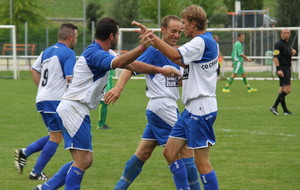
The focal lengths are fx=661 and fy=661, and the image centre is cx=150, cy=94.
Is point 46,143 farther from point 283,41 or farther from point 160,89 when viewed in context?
point 283,41

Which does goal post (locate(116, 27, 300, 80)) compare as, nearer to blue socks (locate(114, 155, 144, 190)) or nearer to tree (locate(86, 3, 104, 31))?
blue socks (locate(114, 155, 144, 190))

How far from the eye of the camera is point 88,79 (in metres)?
6.70

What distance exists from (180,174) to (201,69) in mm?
1251

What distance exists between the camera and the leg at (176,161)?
22.9ft

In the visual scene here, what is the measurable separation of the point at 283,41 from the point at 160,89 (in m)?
9.92

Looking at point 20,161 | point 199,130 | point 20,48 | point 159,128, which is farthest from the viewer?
point 20,48

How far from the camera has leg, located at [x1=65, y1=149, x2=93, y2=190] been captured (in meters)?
6.73

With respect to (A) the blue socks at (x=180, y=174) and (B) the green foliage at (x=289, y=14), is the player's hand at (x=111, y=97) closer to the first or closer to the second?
(A) the blue socks at (x=180, y=174)

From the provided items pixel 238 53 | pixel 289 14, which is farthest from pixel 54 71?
pixel 289 14

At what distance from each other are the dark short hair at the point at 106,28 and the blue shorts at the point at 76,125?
750 millimetres

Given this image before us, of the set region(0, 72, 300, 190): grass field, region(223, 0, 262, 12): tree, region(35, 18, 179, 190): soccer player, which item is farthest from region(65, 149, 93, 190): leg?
region(223, 0, 262, 12): tree

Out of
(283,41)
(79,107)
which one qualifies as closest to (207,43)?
(79,107)

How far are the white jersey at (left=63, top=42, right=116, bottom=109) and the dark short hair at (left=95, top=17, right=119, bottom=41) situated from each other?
100 mm

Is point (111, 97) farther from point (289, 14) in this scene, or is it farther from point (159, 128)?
point (289, 14)
